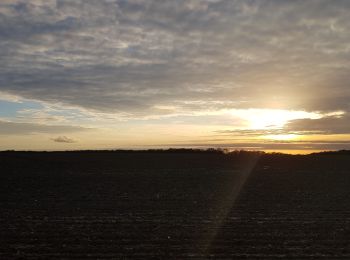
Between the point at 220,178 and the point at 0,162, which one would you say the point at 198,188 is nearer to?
the point at 220,178

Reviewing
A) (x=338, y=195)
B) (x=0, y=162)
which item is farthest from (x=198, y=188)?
(x=0, y=162)

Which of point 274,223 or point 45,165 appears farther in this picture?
point 45,165

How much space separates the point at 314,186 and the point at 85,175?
607 inches

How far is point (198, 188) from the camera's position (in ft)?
85.2

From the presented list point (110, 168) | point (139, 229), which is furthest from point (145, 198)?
point (110, 168)

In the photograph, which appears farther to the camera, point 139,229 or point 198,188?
point 198,188

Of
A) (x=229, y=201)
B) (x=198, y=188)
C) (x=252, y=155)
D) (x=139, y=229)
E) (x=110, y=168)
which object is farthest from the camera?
(x=252, y=155)

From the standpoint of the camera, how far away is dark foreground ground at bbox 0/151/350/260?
38.8 ft

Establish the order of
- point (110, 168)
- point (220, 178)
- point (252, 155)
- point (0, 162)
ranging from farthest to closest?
point (252, 155)
point (0, 162)
point (110, 168)
point (220, 178)

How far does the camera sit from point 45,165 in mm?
→ 41562

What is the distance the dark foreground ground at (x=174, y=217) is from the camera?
1183cm

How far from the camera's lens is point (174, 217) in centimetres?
1656

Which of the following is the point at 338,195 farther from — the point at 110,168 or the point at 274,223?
the point at 110,168

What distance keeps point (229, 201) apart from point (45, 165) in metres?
24.7
